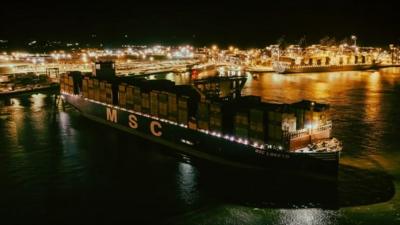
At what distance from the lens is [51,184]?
29.8 m

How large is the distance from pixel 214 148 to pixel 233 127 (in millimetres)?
2609

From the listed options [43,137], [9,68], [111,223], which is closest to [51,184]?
[111,223]

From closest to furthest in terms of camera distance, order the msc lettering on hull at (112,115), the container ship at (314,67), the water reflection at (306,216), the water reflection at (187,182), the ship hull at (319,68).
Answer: the water reflection at (306,216) → the water reflection at (187,182) → the msc lettering on hull at (112,115) → the ship hull at (319,68) → the container ship at (314,67)

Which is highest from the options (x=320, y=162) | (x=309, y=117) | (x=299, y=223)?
(x=309, y=117)

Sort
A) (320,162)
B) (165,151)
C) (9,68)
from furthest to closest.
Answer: (9,68) → (165,151) → (320,162)

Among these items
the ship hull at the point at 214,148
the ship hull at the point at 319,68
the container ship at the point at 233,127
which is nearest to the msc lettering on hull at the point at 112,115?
the ship hull at the point at 214,148

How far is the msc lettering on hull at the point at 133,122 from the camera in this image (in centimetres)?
3981

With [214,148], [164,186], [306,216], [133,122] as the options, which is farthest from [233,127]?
[133,122]

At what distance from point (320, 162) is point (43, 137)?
2882 cm

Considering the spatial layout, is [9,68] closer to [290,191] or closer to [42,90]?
[42,90]

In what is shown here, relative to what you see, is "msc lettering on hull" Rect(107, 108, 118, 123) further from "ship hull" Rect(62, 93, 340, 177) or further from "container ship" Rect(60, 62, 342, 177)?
"container ship" Rect(60, 62, 342, 177)

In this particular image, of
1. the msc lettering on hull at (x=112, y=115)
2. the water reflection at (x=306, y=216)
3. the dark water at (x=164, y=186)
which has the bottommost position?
the water reflection at (x=306, y=216)

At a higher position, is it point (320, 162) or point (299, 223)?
point (320, 162)

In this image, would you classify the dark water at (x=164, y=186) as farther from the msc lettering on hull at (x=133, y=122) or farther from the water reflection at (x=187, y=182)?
the msc lettering on hull at (x=133, y=122)
